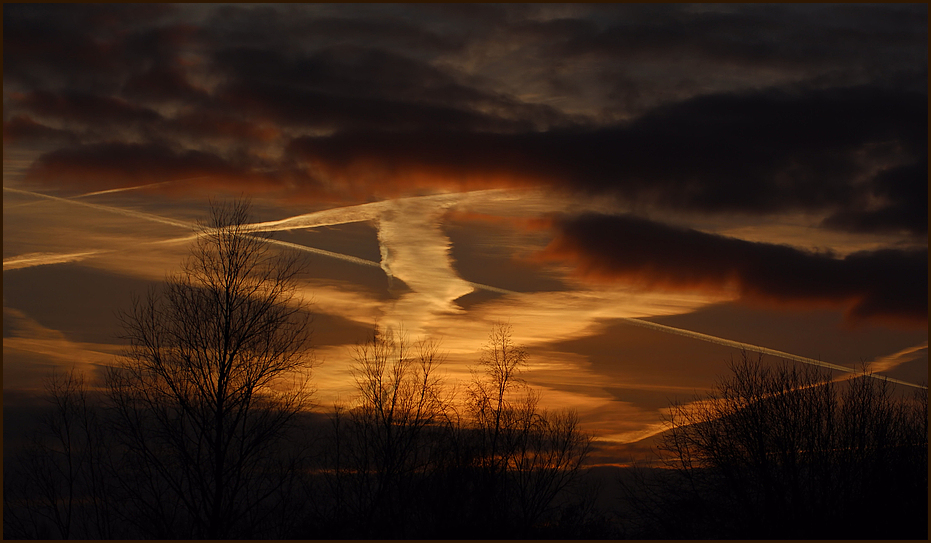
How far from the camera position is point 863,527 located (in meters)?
27.5

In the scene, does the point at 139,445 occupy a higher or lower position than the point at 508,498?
higher

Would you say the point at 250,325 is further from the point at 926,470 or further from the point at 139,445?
the point at 926,470

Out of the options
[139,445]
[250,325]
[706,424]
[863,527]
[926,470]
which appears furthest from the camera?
[706,424]

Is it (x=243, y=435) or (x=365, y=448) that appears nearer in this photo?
(x=243, y=435)

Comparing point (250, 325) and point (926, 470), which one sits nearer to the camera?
point (250, 325)

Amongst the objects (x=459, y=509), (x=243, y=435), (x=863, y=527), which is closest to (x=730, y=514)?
(x=863, y=527)

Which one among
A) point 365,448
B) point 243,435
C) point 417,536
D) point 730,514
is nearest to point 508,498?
point 417,536

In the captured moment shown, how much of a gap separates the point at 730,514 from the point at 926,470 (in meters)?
8.33

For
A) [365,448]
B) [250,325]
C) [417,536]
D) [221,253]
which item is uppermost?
[221,253]

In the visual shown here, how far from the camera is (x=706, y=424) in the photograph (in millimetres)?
32812

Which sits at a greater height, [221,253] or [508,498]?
[221,253]

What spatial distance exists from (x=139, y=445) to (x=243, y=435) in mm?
2937

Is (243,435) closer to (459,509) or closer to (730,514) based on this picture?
(459,509)

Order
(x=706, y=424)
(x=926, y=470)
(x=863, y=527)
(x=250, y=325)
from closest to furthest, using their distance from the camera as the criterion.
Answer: (x=250, y=325)
(x=863, y=527)
(x=926, y=470)
(x=706, y=424)
